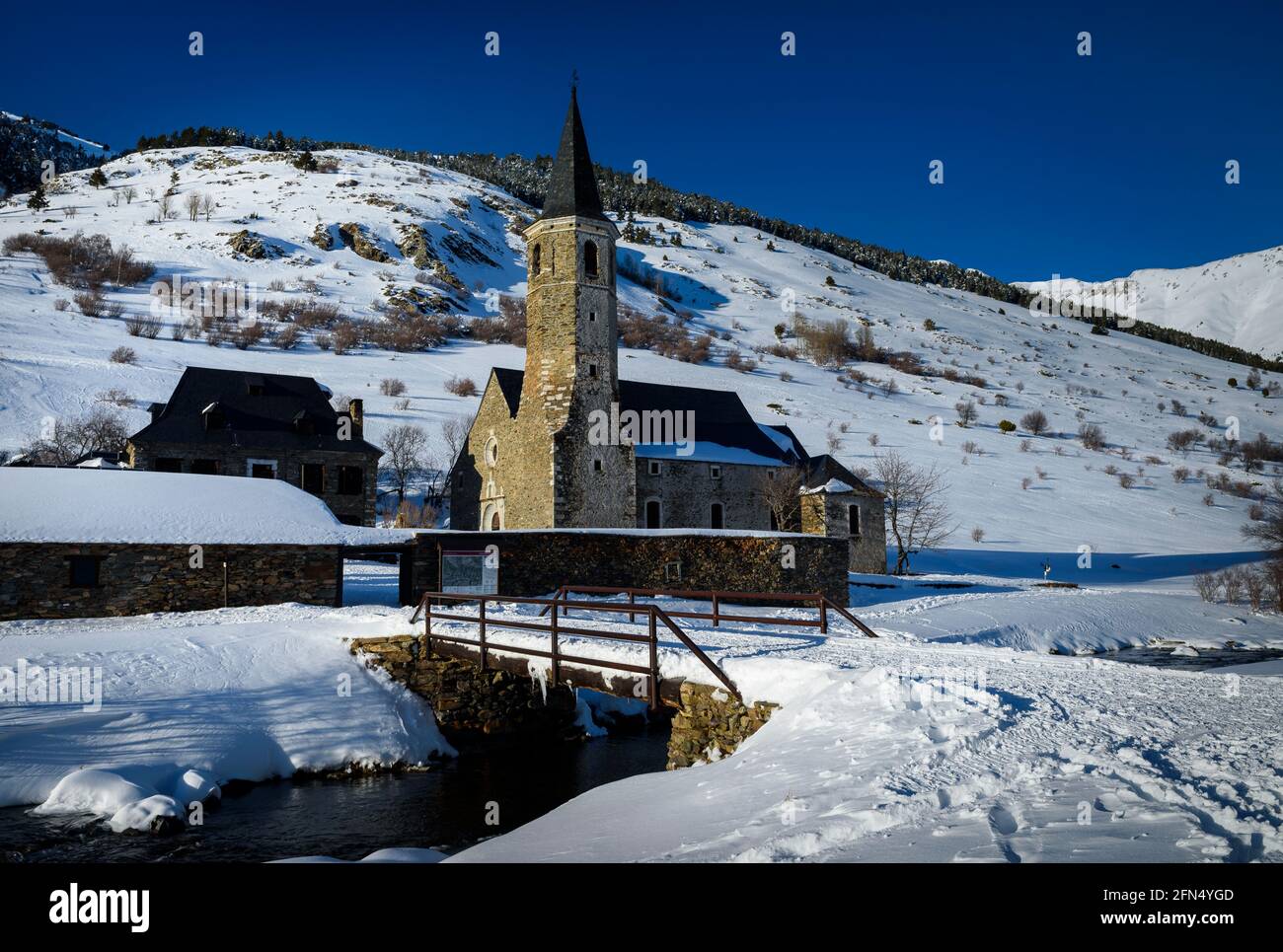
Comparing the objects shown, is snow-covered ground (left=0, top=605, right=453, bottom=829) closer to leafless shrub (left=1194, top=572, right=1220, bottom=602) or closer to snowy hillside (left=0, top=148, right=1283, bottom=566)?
leafless shrub (left=1194, top=572, right=1220, bottom=602)

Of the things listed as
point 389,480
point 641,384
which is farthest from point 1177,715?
point 389,480

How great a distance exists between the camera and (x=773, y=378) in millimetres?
81812

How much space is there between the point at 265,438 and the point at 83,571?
18626mm

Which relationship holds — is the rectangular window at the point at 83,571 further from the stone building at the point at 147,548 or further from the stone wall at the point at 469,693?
the stone wall at the point at 469,693

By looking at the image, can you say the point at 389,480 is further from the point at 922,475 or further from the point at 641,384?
the point at 922,475

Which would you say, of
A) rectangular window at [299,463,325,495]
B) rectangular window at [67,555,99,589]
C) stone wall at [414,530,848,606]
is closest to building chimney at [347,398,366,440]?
rectangular window at [299,463,325,495]

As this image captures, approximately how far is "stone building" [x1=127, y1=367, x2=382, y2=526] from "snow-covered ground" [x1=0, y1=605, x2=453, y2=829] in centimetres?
1865

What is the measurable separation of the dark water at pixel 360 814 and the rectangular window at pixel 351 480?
83.6 feet

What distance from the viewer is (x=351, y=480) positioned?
130 ft

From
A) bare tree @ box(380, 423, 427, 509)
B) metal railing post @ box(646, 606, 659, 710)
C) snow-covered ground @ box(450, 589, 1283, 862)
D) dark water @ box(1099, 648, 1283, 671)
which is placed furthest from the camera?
bare tree @ box(380, 423, 427, 509)

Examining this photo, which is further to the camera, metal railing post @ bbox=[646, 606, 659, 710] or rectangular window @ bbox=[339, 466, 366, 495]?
rectangular window @ bbox=[339, 466, 366, 495]

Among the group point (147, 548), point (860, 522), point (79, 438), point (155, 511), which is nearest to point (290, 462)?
point (79, 438)

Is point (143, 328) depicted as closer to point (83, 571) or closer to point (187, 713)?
point (83, 571)

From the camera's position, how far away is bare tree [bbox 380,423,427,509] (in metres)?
49.1
